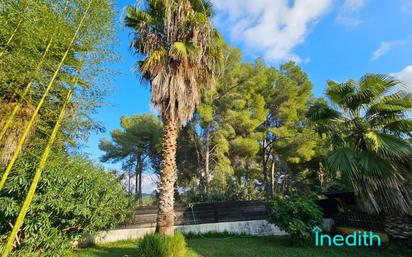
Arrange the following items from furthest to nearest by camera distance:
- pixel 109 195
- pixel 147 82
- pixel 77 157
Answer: pixel 147 82 → pixel 109 195 → pixel 77 157

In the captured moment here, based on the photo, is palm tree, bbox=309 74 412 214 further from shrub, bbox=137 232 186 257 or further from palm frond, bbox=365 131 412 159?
shrub, bbox=137 232 186 257

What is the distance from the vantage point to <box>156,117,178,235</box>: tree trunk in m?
5.17

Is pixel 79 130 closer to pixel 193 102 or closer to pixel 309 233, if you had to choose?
pixel 193 102

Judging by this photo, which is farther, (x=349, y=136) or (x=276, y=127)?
(x=276, y=127)

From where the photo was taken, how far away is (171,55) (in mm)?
5773

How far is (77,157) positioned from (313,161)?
14567mm

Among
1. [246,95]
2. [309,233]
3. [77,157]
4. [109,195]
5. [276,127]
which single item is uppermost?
[246,95]

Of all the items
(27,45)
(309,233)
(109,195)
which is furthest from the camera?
(309,233)

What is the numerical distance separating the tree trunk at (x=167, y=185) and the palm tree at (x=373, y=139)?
3833 millimetres

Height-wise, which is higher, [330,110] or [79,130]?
[330,110]

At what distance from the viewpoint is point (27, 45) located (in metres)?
3.18

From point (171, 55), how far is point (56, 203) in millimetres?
4080

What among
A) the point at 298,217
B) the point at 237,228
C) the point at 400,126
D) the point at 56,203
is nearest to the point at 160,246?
the point at 56,203

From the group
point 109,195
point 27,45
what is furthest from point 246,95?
point 27,45
